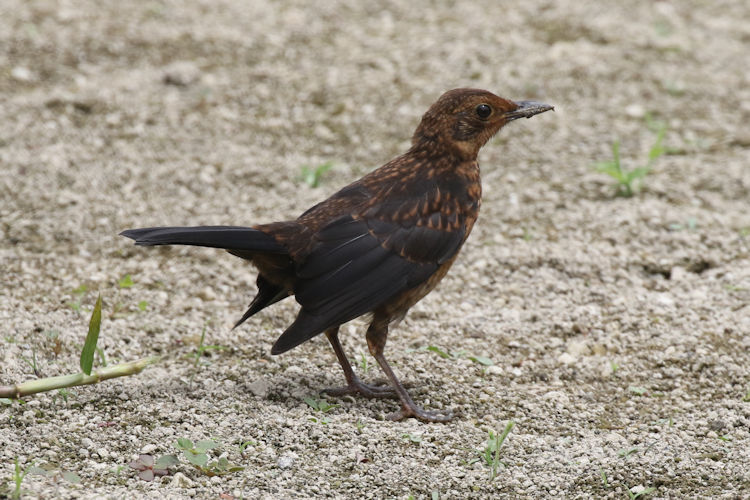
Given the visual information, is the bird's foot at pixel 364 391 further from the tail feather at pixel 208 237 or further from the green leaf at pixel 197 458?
the green leaf at pixel 197 458

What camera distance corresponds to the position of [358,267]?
450 cm

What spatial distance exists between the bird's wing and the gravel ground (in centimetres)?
46

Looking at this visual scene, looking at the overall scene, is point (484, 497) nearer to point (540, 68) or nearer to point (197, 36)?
point (540, 68)

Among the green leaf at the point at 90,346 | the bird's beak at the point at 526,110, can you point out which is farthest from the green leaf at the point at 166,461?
the bird's beak at the point at 526,110

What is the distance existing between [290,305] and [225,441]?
5.13 feet

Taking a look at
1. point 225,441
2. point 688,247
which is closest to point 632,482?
point 225,441

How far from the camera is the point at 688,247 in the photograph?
19.9ft

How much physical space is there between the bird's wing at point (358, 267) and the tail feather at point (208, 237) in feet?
0.73

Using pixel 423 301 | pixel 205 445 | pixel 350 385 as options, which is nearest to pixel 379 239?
pixel 350 385

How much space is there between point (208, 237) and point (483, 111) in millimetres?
1645

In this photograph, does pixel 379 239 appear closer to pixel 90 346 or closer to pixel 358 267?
pixel 358 267

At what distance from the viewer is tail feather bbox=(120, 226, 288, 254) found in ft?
13.8

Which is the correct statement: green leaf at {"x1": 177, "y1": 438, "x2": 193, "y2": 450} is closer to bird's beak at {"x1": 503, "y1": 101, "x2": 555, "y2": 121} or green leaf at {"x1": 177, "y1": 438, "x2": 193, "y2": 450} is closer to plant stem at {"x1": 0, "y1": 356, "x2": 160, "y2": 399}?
plant stem at {"x1": 0, "y1": 356, "x2": 160, "y2": 399}

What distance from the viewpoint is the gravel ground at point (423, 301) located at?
4.06 m
